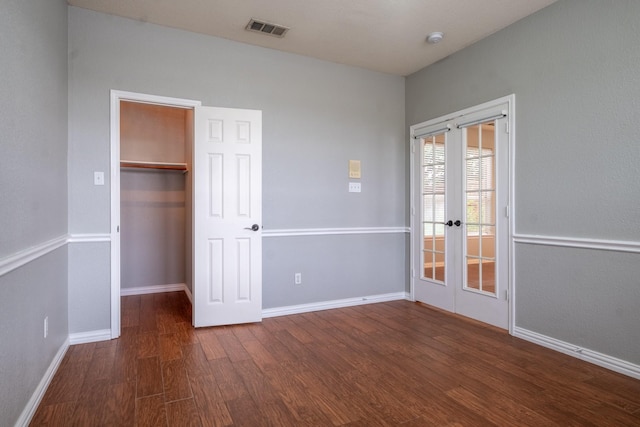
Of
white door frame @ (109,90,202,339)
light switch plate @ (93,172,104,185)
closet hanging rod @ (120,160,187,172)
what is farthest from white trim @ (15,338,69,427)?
closet hanging rod @ (120,160,187,172)

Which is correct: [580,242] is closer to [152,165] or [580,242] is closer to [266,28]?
[266,28]

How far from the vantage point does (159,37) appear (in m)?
3.33

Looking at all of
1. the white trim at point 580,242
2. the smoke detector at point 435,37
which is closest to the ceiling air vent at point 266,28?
the smoke detector at point 435,37

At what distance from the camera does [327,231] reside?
13.3ft

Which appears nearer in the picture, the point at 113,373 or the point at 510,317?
the point at 113,373

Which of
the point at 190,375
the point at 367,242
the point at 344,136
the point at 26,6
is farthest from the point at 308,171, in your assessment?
the point at 26,6

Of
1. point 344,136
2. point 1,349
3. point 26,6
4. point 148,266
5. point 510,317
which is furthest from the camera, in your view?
point 148,266

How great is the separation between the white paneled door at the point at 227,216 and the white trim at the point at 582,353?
2439 mm

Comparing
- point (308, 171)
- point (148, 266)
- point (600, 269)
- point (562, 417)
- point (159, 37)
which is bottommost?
point (562, 417)

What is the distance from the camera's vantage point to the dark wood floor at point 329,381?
195cm

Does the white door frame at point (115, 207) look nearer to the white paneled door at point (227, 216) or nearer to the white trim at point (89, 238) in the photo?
the white trim at point (89, 238)

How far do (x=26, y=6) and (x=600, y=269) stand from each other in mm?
3979

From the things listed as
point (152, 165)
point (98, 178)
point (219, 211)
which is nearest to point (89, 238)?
point (98, 178)

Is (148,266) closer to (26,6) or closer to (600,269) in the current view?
(26,6)
